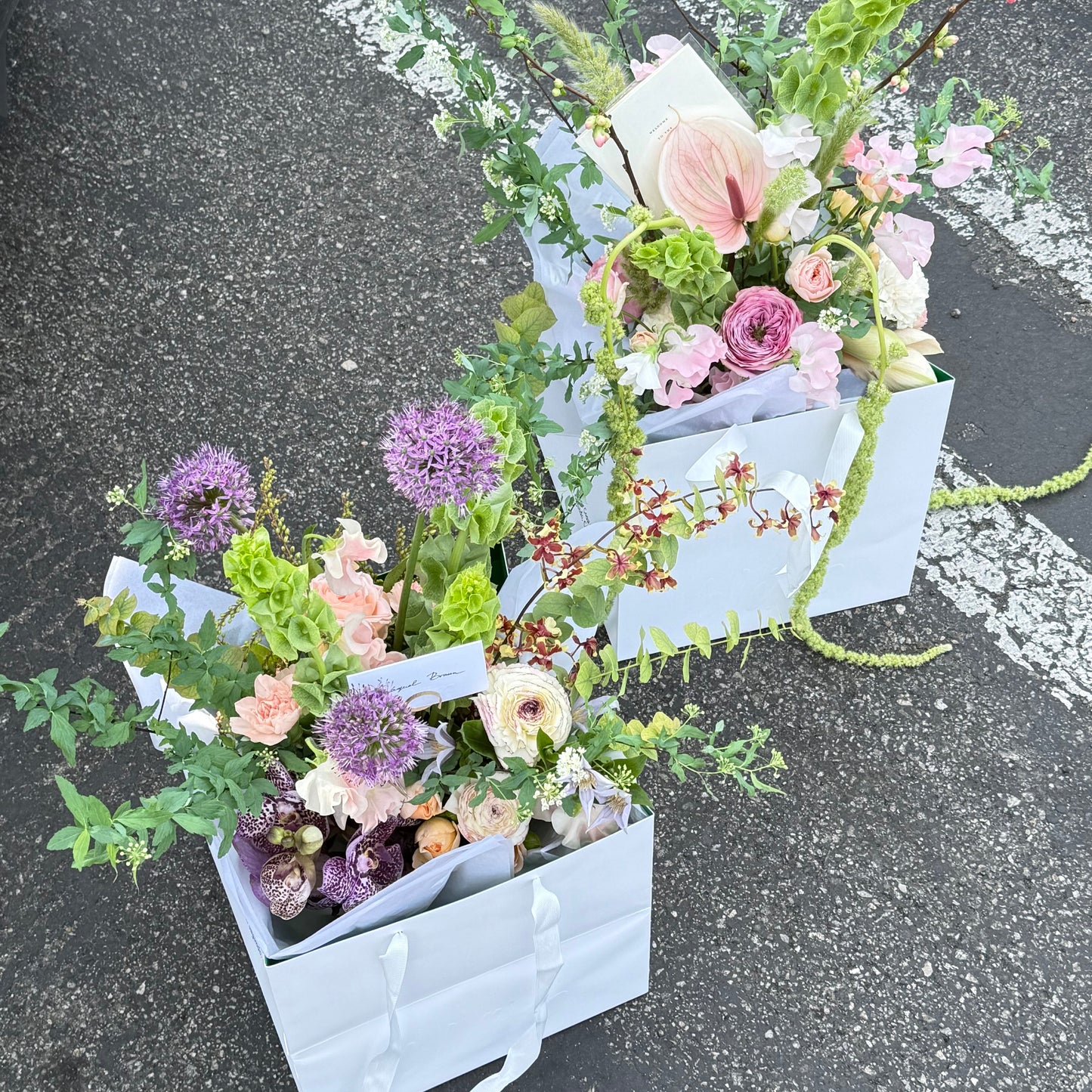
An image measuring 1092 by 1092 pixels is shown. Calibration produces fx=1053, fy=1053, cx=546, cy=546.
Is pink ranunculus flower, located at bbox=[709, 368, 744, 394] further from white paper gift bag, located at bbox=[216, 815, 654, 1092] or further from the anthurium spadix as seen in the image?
white paper gift bag, located at bbox=[216, 815, 654, 1092]

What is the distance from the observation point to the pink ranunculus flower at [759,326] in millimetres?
1110

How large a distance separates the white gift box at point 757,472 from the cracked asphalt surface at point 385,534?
0.35 ft

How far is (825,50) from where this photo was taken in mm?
1001

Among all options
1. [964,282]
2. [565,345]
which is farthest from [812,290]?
[964,282]

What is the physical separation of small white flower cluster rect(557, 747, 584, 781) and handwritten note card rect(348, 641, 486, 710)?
9cm

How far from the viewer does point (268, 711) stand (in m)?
0.84

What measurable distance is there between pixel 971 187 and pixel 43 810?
74.0 inches

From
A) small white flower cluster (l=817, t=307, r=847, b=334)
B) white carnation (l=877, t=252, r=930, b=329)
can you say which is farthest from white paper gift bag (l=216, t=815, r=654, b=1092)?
white carnation (l=877, t=252, r=930, b=329)

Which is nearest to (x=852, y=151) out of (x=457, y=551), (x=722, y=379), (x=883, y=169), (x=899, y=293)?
(x=883, y=169)

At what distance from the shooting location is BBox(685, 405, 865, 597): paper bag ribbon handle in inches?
44.3

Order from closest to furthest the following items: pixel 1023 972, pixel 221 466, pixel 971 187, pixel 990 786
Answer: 1. pixel 221 466
2. pixel 1023 972
3. pixel 990 786
4. pixel 971 187

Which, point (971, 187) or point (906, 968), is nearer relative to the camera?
point (906, 968)

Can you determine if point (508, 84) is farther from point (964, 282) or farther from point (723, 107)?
point (723, 107)

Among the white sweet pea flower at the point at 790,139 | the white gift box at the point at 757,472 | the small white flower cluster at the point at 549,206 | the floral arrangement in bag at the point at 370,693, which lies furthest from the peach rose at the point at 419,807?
the white sweet pea flower at the point at 790,139
